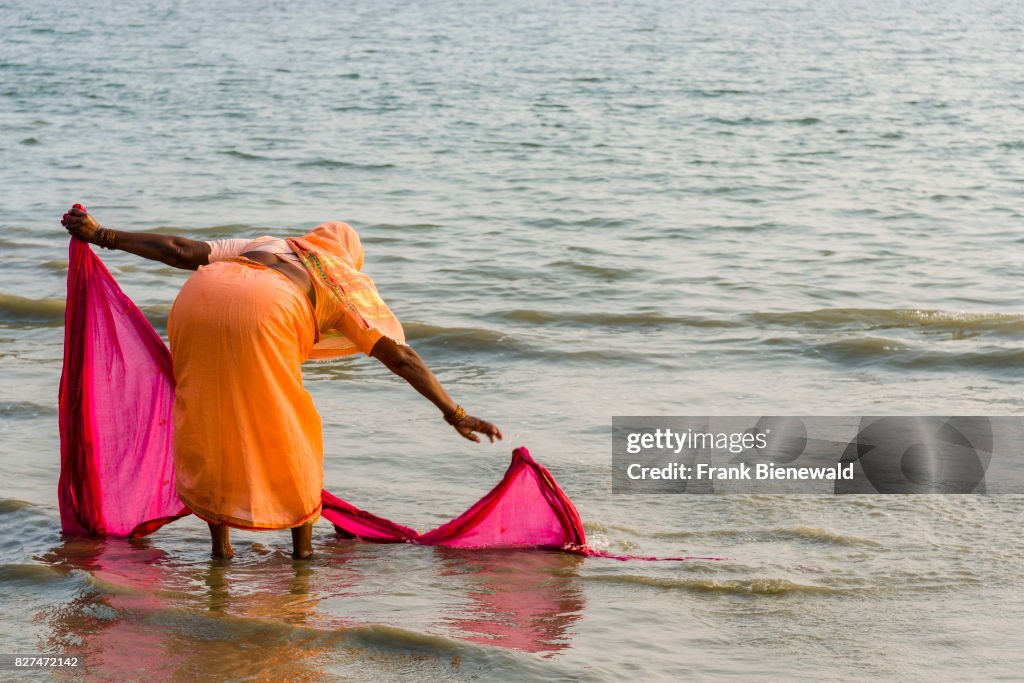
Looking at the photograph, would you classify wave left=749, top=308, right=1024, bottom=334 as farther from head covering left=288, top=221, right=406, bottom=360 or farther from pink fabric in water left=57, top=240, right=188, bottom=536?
pink fabric in water left=57, top=240, right=188, bottom=536

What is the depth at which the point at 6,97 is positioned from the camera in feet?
64.6

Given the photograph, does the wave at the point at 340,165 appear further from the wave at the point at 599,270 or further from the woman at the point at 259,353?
the woman at the point at 259,353

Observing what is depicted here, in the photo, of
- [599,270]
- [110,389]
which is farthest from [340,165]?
[110,389]

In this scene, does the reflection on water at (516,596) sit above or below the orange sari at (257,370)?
below

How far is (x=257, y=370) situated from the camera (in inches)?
157

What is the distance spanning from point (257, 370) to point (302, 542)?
886mm

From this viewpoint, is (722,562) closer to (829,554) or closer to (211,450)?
(829,554)

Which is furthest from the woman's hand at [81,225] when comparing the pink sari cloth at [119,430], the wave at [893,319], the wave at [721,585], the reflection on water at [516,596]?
the wave at [893,319]

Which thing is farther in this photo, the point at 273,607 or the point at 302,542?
the point at 302,542

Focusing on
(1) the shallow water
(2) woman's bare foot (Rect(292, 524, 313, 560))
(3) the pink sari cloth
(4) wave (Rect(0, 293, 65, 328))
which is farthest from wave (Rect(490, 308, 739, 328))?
(2) woman's bare foot (Rect(292, 524, 313, 560))

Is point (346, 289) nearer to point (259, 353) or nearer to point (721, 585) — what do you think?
point (259, 353)

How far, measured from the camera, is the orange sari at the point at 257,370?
3.97 m

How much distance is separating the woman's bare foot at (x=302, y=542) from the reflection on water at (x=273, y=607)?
1.5 inches

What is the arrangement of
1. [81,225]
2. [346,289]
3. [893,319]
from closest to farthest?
[346,289] → [81,225] → [893,319]
